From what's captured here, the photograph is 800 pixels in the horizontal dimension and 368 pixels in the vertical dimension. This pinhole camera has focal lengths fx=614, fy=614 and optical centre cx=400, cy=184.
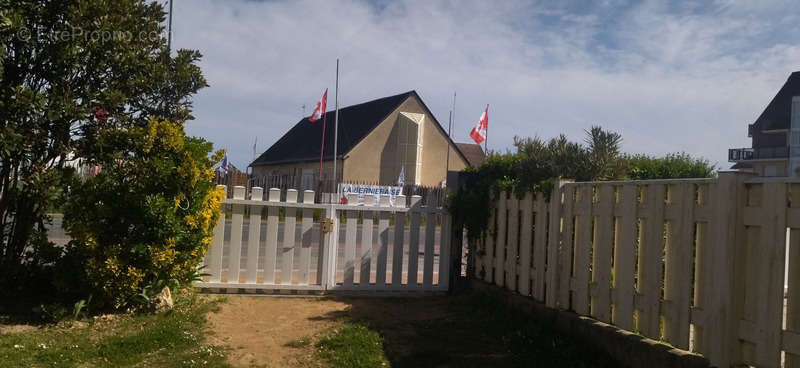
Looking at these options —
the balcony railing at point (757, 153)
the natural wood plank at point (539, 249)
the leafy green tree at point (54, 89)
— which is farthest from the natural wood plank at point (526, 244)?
the balcony railing at point (757, 153)

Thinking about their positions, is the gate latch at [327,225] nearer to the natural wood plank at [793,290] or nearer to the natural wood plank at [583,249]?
the natural wood plank at [583,249]

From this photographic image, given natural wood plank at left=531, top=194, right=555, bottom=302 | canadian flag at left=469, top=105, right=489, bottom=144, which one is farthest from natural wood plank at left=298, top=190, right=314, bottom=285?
canadian flag at left=469, top=105, right=489, bottom=144

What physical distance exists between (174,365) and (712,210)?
4320 millimetres

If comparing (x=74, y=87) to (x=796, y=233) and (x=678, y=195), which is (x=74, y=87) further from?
(x=796, y=233)

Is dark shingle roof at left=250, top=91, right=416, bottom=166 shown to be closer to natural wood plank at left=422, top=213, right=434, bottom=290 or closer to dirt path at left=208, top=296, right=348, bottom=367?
natural wood plank at left=422, top=213, right=434, bottom=290

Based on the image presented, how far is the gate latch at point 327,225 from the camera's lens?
8.09 m

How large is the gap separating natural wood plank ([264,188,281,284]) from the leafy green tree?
6.25 feet

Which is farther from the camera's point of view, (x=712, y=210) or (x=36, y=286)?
(x=36, y=286)

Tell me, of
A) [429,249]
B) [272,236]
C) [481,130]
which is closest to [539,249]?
[429,249]

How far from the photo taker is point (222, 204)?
7.77m

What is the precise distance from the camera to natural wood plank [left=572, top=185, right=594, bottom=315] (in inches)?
226

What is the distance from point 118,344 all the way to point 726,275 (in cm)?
491

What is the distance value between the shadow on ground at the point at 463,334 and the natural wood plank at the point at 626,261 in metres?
0.39

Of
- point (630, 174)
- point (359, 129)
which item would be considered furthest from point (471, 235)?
point (359, 129)
